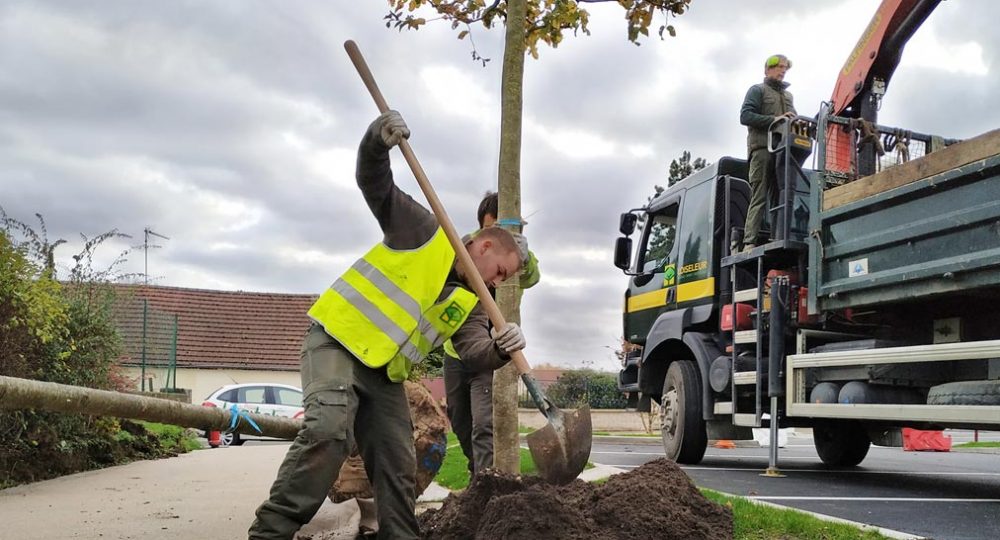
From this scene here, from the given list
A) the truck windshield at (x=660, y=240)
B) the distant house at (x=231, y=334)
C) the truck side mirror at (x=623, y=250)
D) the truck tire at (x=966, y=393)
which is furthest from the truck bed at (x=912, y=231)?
the distant house at (x=231, y=334)

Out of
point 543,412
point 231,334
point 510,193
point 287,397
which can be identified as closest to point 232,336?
point 231,334

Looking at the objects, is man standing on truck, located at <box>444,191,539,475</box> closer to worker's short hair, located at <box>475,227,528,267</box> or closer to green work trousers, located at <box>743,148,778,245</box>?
worker's short hair, located at <box>475,227,528,267</box>

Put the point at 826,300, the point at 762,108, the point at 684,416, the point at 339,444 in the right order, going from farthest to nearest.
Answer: the point at 684,416
the point at 762,108
the point at 826,300
the point at 339,444

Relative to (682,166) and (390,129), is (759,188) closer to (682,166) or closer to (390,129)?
(390,129)

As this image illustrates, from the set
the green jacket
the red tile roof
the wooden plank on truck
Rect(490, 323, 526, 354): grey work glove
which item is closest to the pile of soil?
Rect(490, 323, 526, 354): grey work glove

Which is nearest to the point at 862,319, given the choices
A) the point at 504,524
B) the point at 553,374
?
the point at 504,524

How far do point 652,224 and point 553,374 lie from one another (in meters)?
14.4

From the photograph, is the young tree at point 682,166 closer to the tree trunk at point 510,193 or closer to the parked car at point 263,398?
the parked car at point 263,398

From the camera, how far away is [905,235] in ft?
18.1

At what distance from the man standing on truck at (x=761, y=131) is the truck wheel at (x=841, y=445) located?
2.72 meters

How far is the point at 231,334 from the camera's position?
25172 mm

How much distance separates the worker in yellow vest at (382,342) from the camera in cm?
298

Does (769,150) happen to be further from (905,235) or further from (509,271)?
(509,271)

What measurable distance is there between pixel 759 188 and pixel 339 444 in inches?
199
